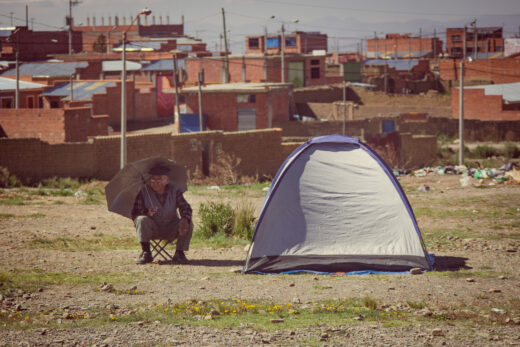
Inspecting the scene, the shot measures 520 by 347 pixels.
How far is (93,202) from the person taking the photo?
1806 cm

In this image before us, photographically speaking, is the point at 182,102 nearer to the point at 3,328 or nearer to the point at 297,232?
the point at 297,232

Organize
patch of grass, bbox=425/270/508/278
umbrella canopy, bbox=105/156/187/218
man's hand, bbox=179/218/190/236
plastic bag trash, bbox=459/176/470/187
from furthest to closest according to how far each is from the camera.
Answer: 1. plastic bag trash, bbox=459/176/470/187
2. umbrella canopy, bbox=105/156/187/218
3. man's hand, bbox=179/218/190/236
4. patch of grass, bbox=425/270/508/278

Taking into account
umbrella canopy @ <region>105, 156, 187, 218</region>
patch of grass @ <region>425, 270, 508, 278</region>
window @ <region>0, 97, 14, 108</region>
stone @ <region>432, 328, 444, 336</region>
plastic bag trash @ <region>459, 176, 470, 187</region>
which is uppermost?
window @ <region>0, 97, 14, 108</region>

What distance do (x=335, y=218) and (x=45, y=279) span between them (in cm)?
419

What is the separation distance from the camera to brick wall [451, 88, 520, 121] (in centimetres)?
4853

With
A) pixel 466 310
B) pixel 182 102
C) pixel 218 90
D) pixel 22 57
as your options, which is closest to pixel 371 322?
pixel 466 310

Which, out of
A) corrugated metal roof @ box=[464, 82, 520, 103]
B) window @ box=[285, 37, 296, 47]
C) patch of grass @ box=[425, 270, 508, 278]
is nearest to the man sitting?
patch of grass @ box=[425, 270, 508, 278]

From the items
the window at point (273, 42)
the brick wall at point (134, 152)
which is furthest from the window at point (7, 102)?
the window at point (273, 42)

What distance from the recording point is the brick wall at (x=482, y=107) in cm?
4853

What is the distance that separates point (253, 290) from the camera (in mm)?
8789

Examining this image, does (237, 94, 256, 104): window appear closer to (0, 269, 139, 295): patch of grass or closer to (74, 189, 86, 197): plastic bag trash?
(74, 189, 86, 197): plastic bag trash

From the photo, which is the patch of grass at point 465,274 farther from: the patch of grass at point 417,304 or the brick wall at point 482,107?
the brick wall at point 482,107

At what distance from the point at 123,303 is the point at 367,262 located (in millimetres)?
3854

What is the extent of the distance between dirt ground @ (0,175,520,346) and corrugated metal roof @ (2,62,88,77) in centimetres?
4263
